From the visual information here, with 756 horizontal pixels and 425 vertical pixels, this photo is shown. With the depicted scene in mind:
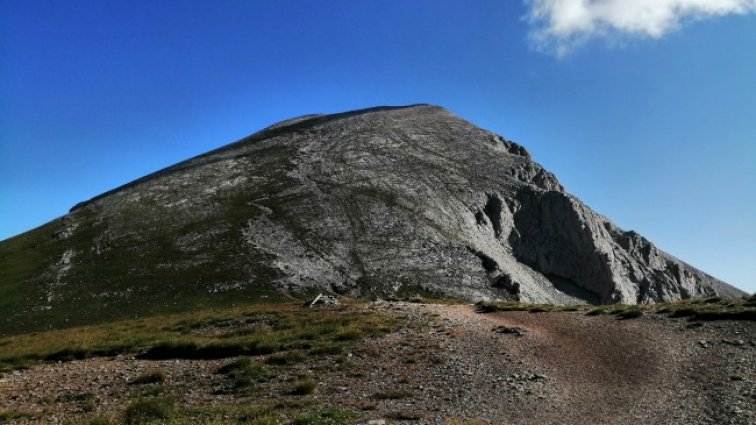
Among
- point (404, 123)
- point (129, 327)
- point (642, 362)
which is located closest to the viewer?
point (642, 362)

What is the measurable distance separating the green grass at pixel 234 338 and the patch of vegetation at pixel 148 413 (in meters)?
9.46

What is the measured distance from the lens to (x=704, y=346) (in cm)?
2748

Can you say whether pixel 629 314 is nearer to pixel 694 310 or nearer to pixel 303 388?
pixel 694 310

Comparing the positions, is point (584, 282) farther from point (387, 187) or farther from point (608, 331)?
point (608, 331)

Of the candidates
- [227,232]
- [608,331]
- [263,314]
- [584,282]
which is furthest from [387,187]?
[608,331]

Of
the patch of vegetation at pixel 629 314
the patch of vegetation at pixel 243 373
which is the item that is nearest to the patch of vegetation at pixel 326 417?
the patch of vegetation at pixel 243 373

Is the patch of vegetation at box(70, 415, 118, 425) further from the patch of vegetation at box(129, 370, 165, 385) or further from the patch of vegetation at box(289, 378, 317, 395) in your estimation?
the patch of vegetation at box(129, 370, 165, 385)

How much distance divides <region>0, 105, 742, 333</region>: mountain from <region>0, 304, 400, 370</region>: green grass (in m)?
25.7

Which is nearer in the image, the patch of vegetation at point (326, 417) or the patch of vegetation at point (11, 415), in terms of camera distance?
the patch of vegetation at point (326, 417)

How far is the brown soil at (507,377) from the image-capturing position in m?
19.8

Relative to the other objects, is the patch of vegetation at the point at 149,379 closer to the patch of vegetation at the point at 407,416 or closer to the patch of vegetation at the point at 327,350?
the patch of vegetation at the point at 327,350

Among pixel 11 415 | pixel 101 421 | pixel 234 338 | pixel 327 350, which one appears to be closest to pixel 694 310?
pixel 327 350

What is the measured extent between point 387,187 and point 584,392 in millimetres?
87203

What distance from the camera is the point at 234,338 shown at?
35.1 metres
